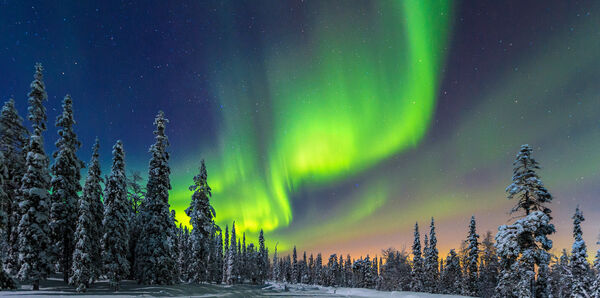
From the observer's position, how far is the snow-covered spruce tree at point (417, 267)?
206 ft

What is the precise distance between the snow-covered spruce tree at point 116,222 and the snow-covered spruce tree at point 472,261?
2196 inches

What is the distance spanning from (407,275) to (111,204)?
69202 mm

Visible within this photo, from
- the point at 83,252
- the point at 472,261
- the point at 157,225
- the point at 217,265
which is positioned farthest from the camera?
the point at 217,265

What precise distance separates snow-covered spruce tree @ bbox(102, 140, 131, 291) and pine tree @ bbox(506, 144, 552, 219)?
34.8 m

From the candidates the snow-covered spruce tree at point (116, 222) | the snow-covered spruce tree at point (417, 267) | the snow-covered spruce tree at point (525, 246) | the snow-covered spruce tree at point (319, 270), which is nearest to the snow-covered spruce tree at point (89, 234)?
the snow-covered spruce tree at point (116, 222)

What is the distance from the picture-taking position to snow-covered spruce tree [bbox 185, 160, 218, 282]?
42.3 m

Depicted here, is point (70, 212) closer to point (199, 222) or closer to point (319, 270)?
point (199, 222)

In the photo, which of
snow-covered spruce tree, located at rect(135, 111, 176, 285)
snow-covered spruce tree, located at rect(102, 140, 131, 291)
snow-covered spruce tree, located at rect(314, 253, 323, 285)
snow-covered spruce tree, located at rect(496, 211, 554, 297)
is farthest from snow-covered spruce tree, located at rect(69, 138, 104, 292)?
snow-covered spruce tree, located at rect(314, 253, 323, 285)

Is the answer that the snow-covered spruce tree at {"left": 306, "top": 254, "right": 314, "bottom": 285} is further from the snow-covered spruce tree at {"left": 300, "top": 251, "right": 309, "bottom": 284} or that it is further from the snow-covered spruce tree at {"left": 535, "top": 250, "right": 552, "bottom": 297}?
the snow-covered spruce tree at {"left": 535, "top": 250, "right": 552, "bottom": 297}

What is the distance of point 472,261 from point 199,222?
4864 centimetres

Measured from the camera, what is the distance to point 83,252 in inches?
969

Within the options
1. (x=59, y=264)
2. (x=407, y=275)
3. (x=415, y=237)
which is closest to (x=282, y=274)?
(x=407, y=275)

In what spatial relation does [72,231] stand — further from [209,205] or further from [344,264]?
[344,264]

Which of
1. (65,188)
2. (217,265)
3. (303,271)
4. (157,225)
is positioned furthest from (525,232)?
(303,271)
